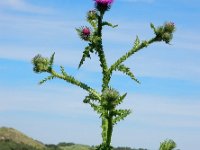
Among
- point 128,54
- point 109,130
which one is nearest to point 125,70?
point 128,54

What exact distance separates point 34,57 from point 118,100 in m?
5.00

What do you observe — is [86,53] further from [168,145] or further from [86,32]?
[168,145]

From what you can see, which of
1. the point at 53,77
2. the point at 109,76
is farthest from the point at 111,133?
the point at 53,77

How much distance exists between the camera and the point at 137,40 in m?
15.6

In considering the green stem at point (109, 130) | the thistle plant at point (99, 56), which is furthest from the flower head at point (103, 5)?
the green stem at point (109, 130)

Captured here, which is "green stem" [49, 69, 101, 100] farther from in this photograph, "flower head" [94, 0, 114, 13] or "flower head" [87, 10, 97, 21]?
"flower head" [94, 0, 114, 13]

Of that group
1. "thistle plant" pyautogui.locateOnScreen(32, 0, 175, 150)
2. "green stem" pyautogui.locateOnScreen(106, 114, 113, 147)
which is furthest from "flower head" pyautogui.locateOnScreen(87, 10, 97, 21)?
"green stem" pyautogui.locateOnScreen(106, 114, 113, 147)

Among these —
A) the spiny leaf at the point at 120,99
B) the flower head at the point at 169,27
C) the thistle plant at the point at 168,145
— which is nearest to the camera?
the spiny leaf at the point at 120,99

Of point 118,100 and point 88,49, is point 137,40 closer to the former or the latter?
point 88,49

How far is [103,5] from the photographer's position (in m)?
14.6

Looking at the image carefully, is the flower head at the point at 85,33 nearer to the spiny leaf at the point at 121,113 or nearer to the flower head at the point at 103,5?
the flower head at the point at 103,5

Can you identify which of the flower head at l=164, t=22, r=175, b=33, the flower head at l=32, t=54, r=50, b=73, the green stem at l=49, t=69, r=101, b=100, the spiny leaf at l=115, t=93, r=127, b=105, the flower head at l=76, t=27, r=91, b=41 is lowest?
the spiny leaf at l=115, t=93, r=127, b=105

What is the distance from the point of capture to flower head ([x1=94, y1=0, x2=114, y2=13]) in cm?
1457

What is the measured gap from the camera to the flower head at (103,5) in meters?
14.6
